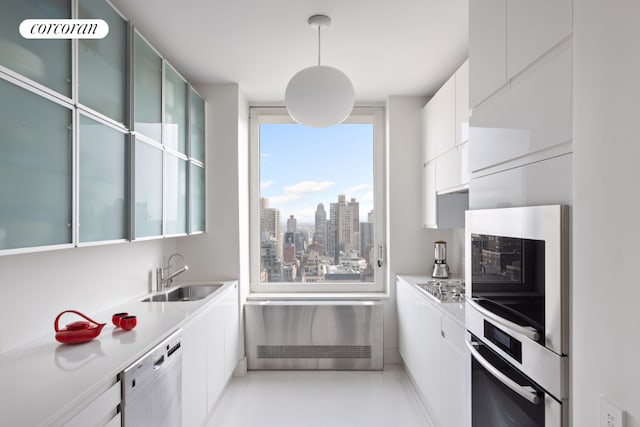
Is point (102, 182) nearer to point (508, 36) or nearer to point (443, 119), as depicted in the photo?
point (508, 36)

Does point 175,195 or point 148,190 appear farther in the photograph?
point 175,195

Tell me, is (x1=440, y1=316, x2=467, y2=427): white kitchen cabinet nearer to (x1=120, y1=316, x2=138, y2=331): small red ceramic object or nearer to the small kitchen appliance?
the small kitchen appliance

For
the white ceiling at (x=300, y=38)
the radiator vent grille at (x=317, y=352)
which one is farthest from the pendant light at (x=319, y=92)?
the radiator vent grille at (x=317, y=352)

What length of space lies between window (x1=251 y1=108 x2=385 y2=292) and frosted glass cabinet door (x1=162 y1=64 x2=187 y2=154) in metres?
1.22

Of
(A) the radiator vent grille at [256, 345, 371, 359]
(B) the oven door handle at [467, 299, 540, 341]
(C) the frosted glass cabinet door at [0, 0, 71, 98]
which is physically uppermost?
(C) the frosted glass cabinet door at [0, 0, 71, 98]

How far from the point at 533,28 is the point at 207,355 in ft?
8.09

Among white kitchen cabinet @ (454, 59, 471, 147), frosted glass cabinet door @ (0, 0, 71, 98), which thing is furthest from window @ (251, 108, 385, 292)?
frosted glass cabinet door @ (0, 0, 71, 98)

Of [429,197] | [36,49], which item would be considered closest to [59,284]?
[36,49]

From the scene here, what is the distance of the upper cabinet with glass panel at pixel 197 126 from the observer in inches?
125

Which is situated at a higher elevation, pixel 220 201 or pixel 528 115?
pixel 528 115

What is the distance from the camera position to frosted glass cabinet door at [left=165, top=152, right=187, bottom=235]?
2658 millimetres

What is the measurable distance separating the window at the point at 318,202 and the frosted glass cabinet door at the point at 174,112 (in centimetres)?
122

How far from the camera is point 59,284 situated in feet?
6.43

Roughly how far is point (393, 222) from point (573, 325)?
2795 millimetres
